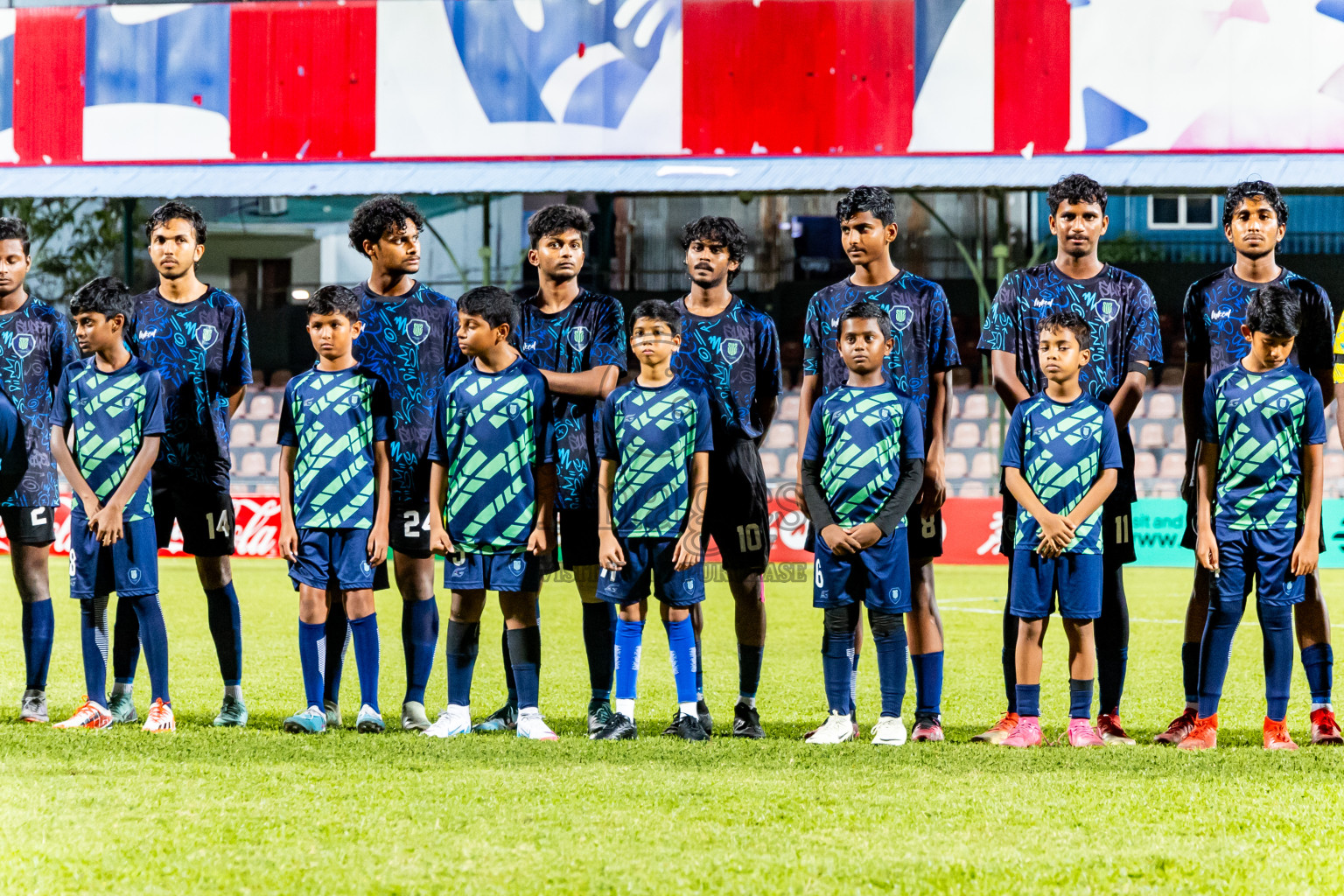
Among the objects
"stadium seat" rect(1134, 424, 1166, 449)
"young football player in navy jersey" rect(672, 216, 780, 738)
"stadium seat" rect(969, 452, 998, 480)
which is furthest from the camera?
"stadium seat" rect(1134, 424, 1166, 449)

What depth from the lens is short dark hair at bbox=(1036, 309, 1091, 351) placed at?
17.6 feet

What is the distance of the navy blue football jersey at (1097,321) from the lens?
5527 mm

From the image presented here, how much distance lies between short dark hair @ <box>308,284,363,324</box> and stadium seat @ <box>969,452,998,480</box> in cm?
1564

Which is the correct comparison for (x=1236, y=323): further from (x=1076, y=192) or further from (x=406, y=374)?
(x=406, y=374)

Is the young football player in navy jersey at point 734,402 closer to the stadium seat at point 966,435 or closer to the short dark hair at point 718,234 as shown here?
the short dark hair at point 718,234

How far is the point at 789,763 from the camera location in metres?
4.80

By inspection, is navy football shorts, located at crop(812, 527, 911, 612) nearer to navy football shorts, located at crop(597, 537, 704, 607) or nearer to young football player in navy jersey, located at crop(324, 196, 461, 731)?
navy football shorts, located at crop(597, 537, 704, 607)

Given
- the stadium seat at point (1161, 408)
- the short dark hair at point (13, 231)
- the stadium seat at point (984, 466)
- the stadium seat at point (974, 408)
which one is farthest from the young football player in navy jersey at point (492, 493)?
the stadium seat at point (1161, 408)

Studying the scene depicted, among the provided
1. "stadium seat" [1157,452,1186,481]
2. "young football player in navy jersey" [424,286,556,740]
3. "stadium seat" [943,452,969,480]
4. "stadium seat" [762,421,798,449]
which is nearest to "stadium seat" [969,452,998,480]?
"stadium seat" [943,452,969,480]

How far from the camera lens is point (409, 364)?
5.75 metres

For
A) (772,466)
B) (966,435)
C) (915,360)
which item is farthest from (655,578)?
(966,435)

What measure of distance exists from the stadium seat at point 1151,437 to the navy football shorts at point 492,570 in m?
18.0

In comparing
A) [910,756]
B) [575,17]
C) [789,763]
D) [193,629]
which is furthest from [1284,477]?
[575,17]

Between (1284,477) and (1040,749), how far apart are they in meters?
1.32
